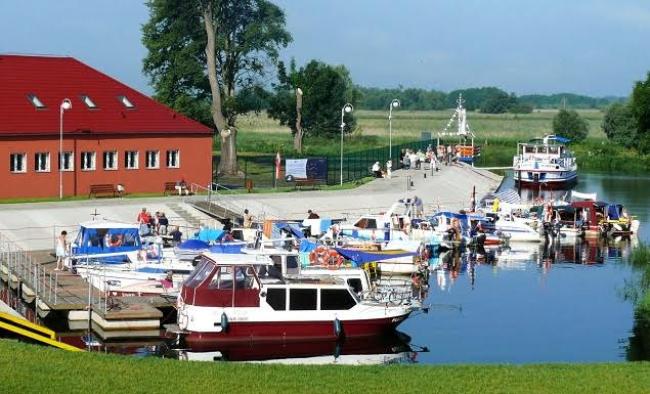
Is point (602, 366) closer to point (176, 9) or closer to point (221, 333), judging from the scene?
point (221, 333)

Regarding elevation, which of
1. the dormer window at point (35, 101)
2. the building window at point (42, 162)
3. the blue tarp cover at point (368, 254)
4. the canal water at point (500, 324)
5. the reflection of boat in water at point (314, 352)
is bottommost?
the reflection of boat in water at point (314, 352)

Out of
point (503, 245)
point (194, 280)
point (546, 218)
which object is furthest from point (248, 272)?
point (546, 218)

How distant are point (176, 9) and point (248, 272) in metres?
52.5

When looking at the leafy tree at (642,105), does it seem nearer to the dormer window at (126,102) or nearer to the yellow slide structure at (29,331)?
the dormer window at (126,102)

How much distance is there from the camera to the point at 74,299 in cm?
4072

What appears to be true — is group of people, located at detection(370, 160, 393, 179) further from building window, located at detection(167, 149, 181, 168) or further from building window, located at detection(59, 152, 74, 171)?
building window, located at detection(59, 152, 74, 171)

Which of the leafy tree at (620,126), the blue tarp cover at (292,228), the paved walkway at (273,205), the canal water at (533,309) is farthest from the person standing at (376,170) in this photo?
the leafy tree at (620,126)

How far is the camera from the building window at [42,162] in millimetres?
65000

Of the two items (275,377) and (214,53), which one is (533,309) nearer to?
(275,377)

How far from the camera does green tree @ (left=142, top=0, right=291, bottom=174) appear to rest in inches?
3423

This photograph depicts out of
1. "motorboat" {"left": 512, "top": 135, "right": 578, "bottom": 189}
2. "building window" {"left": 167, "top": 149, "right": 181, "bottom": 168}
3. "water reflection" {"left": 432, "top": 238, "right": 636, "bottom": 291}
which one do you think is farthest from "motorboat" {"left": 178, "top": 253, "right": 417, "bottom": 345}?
"motorboat" {"left": 512, "top": 135, "right": 578, "bottom": 189}

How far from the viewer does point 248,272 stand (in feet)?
124

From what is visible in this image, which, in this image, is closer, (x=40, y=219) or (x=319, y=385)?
(x=319, y=385)

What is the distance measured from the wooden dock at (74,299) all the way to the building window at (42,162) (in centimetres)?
1771
